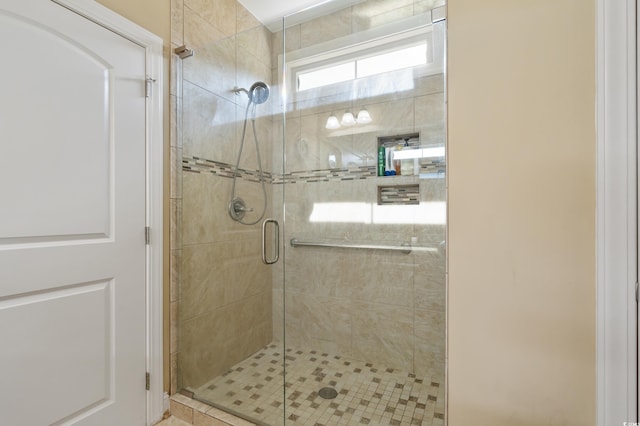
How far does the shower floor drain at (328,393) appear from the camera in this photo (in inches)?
66.8

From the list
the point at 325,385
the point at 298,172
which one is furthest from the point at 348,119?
the point at 325,385

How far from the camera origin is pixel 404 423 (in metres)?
1.48

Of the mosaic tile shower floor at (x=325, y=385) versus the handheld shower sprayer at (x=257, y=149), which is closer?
the mosaic tile shower floor at (x=325, y=385)

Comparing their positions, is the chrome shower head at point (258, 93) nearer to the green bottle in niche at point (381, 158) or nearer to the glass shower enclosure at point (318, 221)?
the glass shower enclosure at point (318, 221)

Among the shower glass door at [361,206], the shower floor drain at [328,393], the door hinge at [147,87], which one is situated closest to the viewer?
the door hinge at [147,87]

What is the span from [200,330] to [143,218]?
77 cm

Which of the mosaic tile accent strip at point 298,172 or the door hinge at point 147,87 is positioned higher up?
the door hinge at point 147,87

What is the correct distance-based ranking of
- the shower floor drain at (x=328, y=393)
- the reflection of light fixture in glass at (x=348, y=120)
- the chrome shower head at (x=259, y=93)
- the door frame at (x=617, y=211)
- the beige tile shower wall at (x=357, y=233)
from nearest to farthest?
1. the door frame at (x=617, y=211)
2. the shower floor drain at (x=328, y=393)
3. the beige tile shower wall at (x=357, y=233)
4. the chrome shower head at (x=259, y=93)
5. the reflection of light fixture in glass at (x=348, y=120)

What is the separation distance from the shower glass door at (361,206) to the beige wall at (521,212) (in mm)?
661

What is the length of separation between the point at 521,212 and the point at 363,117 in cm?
142

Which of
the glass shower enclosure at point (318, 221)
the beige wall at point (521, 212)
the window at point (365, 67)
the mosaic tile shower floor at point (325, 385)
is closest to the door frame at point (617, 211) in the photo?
the beige wall at point (521, 212)

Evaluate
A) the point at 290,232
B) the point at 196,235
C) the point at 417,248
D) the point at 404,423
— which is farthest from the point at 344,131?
the point at 404,423

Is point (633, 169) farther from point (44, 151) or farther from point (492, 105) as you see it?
point (44, 151)

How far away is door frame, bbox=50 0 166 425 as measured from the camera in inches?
59.2
